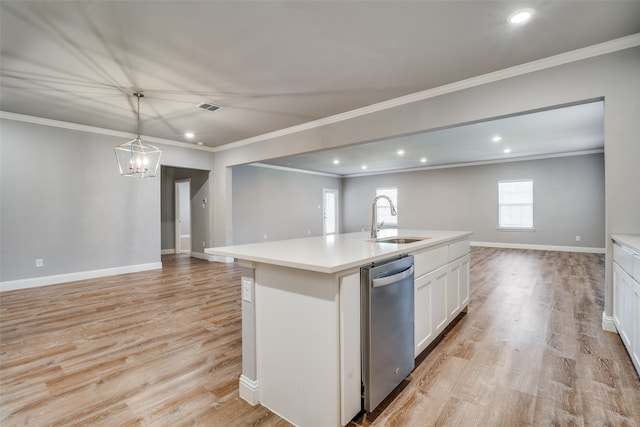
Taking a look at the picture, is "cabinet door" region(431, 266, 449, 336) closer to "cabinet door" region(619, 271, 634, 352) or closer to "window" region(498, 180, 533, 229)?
"cabinet door" region(619, 271, 634, 352)

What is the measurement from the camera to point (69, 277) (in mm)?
4707

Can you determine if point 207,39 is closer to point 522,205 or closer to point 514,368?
point 514,368

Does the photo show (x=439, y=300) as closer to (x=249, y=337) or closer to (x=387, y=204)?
(x=249, y=337)

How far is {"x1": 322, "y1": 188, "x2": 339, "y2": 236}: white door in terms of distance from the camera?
10.7 m

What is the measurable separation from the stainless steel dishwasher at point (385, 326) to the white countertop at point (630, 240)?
1.43 meters

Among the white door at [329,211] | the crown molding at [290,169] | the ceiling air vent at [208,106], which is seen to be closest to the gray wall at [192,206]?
the crown molding at [290,169]

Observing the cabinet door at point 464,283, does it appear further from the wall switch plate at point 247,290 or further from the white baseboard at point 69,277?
the white baseboard at point 69,277

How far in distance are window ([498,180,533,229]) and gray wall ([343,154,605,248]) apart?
15 cm

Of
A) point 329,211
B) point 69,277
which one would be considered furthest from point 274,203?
point 69,277

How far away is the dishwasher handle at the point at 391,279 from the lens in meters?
1.61

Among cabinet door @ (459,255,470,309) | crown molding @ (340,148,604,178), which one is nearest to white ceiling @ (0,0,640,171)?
cabinet door @ (459,255,470,309)

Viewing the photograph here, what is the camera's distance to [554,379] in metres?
1.98

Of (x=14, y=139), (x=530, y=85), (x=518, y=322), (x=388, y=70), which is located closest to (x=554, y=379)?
(x=518, y=322)

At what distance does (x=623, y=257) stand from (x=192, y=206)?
7.59 meters
